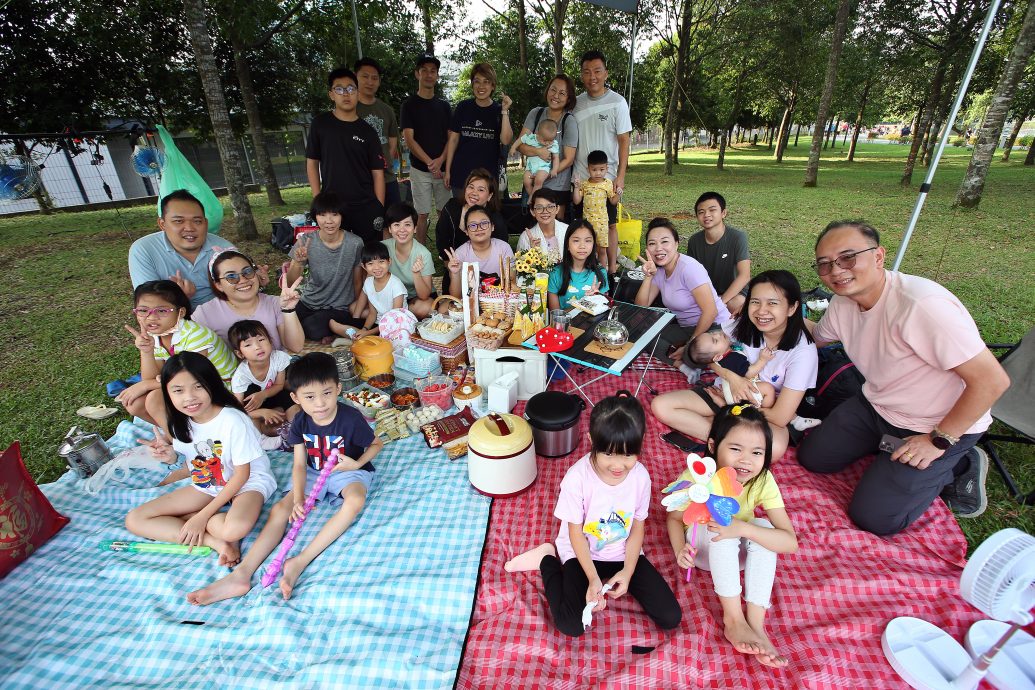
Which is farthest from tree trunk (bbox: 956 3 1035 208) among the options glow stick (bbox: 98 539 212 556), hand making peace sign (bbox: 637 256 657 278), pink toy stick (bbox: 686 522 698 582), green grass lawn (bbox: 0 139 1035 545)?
glow stick (bbox: 98 539 212 556)

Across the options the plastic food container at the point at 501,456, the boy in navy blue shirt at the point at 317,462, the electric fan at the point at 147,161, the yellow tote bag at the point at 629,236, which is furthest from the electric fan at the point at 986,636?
the electric fan at the point at 147,161

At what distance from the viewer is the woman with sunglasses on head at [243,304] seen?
3.39 meters

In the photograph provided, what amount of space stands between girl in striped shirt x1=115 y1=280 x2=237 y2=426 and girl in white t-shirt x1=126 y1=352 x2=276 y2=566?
2.27 ft

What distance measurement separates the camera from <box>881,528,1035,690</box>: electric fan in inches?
61.7

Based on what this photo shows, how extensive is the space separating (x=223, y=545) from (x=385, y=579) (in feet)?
3.07

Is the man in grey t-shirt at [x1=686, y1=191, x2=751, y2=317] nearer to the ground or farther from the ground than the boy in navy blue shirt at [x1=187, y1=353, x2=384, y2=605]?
farther from the ground

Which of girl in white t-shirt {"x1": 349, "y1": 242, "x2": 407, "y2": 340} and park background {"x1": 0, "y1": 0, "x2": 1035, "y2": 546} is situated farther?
park background {"x1": 0, "y1": 0, "x2": 1035, "y2": 546}

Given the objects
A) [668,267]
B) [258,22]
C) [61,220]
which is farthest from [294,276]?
[61,220]

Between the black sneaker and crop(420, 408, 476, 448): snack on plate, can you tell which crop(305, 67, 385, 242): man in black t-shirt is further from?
the black sneaker

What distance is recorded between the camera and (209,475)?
2.62 metres

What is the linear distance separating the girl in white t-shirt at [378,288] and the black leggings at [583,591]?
2.97m

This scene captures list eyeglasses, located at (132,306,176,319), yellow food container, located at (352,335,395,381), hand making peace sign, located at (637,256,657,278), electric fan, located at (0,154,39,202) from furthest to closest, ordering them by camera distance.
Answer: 1. electric fan, located at (0,154,39,202)
2. hand making peace sign, located at (637,256,657,278)
3. yellow food container, located at (352,335,395,381)
4. eyeglasses, located at (132,306,176,319)

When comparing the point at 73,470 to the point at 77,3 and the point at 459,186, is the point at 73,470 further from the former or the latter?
the point at 77,3

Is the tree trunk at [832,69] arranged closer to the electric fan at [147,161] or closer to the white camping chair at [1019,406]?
the white camping chair at [1019,406]
